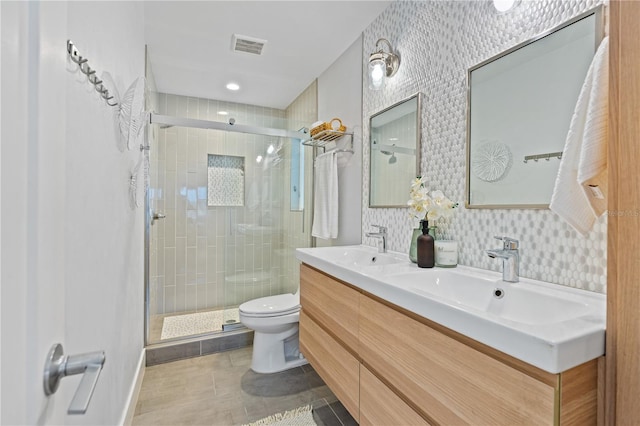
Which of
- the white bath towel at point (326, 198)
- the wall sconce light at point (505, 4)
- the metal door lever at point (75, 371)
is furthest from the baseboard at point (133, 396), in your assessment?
the wall sconce light at point (505, 4)

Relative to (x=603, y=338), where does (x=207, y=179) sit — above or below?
above

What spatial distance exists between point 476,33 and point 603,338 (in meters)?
1.26

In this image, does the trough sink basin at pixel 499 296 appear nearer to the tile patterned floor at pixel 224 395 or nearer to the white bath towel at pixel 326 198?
the tile patterned floor at pixel 224 395

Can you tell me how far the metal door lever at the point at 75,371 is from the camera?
38 centimetres

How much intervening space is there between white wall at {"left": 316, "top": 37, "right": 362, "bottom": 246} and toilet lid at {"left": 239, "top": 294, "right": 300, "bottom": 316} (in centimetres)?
60

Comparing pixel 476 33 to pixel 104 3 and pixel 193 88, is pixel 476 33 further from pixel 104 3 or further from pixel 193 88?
pixel 193 88

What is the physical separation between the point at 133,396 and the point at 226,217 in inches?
67.3

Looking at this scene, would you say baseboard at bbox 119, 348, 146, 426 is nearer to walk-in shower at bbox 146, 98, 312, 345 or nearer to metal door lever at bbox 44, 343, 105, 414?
walk-in shower at bbox 146, 98, 312, 345

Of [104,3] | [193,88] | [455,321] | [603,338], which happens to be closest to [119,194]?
[104,3]

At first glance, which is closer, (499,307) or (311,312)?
(499,307)

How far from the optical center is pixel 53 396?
41 centimetres

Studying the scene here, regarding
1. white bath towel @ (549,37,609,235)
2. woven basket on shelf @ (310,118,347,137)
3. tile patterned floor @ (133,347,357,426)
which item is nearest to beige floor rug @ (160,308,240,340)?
tile patterned floor @ (133,347,357,426)

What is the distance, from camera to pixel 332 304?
1.46 meters

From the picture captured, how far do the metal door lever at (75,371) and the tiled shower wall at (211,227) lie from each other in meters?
2.65
